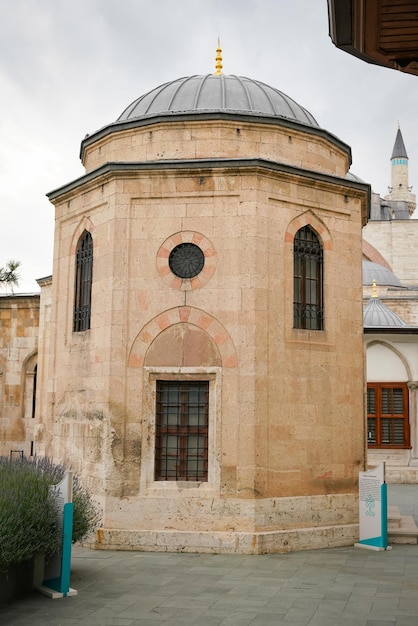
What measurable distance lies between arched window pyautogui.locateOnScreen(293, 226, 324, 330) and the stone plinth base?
143 inches

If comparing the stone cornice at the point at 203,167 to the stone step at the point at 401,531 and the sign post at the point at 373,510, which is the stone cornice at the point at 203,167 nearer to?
the sign post at the point at 373,510

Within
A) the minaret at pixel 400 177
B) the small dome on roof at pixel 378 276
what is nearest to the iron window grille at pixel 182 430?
the small dome on roof at pixel 378 276

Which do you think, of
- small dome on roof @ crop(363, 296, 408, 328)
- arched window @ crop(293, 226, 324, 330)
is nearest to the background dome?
arched window @ crop(293, 226, 324, 330)

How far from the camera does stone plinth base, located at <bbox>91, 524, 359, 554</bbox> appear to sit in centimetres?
1158

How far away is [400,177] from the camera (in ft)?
241

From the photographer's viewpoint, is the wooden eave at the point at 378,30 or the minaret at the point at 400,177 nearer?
the wooden eave at the point at 378,30

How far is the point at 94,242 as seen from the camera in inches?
524

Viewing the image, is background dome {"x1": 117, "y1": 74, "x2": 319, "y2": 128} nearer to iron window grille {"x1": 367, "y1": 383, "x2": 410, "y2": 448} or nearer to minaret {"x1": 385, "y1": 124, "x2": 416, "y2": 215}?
iron window grille {"x1": 367, "y1": 383, "x2": 410, "y2": 448}

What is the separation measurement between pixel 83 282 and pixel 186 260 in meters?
2.31

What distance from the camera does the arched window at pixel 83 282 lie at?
13.6 meters

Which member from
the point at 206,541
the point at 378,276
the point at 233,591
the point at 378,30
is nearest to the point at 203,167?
the point at 206,541

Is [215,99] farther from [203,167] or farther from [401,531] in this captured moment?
[401,531]

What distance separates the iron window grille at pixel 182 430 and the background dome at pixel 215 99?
5250 mm

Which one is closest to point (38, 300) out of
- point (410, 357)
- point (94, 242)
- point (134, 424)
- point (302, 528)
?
point (94, 242)
